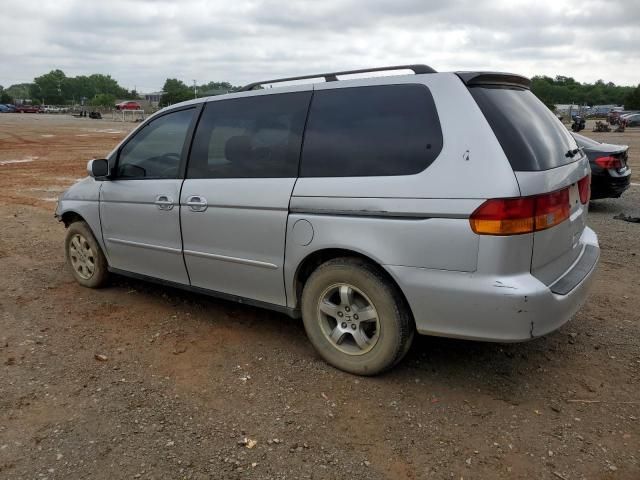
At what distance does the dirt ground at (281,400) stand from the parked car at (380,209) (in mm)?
371

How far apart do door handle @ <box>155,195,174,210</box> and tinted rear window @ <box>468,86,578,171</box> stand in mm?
2356

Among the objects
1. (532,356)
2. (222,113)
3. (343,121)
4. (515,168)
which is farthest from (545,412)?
(222,113)

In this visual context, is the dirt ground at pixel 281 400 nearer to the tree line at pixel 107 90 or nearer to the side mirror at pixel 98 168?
the side mirror at pixel 98 168

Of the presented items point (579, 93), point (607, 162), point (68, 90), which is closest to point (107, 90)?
point (68, 90)

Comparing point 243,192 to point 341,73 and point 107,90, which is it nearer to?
point 341,73

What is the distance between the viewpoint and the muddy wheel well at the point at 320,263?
3275 millimetres

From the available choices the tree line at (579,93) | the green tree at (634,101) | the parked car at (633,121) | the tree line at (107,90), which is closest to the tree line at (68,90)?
the tree line at (107,90)

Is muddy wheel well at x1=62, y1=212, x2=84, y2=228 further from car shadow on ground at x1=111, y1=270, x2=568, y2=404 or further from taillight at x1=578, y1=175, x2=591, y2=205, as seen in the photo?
taillight at x1=578, y1=175, x2=591, y2=205

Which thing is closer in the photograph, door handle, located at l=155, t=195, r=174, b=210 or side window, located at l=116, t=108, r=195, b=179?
door handle, located at l=155, t=195, r=174, b=210

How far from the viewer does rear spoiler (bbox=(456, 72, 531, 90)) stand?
312cm

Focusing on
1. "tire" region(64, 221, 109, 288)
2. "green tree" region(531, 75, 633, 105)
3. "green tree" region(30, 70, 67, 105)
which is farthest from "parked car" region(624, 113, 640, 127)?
"green tree" region(30, 70, 67, 105)

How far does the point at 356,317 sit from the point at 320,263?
439 mm

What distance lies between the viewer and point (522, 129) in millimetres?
3100

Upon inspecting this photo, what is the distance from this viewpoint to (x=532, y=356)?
3797 mm
